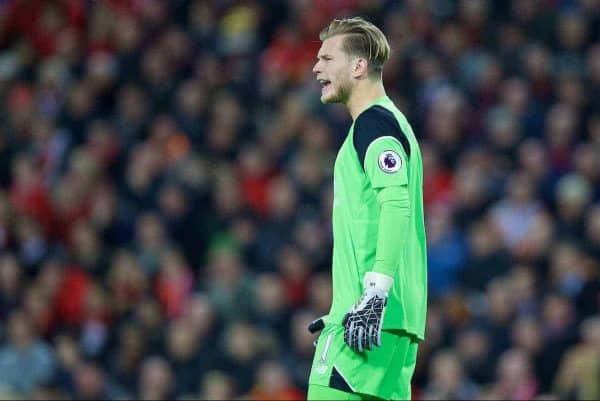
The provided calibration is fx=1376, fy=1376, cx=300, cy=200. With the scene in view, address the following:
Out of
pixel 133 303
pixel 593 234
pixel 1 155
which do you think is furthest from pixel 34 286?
pixel 593 234

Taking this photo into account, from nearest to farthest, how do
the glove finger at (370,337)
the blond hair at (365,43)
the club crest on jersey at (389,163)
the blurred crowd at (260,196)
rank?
the glove finger at (370,337) < the club crest on jersey at (389,163) < the blond hair at (365,43) < the blurred crowd at (260,196)

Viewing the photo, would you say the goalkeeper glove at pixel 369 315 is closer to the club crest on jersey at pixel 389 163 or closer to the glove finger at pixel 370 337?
the glove finger at pixel 370 337

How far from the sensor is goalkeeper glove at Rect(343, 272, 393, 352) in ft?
17.0

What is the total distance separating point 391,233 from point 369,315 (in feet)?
1.06

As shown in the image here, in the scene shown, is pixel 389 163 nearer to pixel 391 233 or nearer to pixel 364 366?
pixel 391 233

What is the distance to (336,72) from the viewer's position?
5.55 meters

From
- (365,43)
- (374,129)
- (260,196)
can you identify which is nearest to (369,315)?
(374,129)

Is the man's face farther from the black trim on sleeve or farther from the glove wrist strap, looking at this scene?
the glove wrist strap

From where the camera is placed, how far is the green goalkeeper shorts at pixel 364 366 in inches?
210

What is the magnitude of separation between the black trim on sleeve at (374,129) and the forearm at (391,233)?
236mm

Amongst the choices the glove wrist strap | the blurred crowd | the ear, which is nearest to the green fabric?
the glove wrist strap

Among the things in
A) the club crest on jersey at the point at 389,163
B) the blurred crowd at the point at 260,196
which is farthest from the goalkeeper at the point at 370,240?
the blurred crowd at the point at 260,196

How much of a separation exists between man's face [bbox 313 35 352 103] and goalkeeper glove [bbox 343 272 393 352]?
78 cm

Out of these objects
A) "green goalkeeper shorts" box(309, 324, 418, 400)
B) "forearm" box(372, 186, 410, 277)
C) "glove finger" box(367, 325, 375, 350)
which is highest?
"forearm" box(372, 186, 410, 277)
